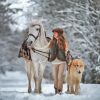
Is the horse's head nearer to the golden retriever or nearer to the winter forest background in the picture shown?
the winter forest background

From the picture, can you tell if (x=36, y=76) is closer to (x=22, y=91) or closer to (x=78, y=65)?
(x=22, y=91)

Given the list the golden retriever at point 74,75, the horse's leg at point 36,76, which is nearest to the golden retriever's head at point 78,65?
the golden retriever at point 74,75

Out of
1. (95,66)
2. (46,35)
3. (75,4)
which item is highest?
(75,4)

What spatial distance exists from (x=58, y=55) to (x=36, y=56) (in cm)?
14

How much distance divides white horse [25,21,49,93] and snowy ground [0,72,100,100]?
0.05 meters

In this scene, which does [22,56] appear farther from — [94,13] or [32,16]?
[94,13]

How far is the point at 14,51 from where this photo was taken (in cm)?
294

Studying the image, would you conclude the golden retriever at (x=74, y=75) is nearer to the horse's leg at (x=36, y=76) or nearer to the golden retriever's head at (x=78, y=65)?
the golden retriever's head at (x=78, y=65)

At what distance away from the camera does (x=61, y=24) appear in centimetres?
297

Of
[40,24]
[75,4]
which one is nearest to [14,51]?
[40,24]

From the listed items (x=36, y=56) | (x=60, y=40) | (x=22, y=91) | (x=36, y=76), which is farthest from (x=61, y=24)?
(x=22, y=91)

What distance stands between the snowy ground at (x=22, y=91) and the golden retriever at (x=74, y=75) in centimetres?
3

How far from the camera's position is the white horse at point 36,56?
293 centimetres

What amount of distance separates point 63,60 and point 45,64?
0.39ft
